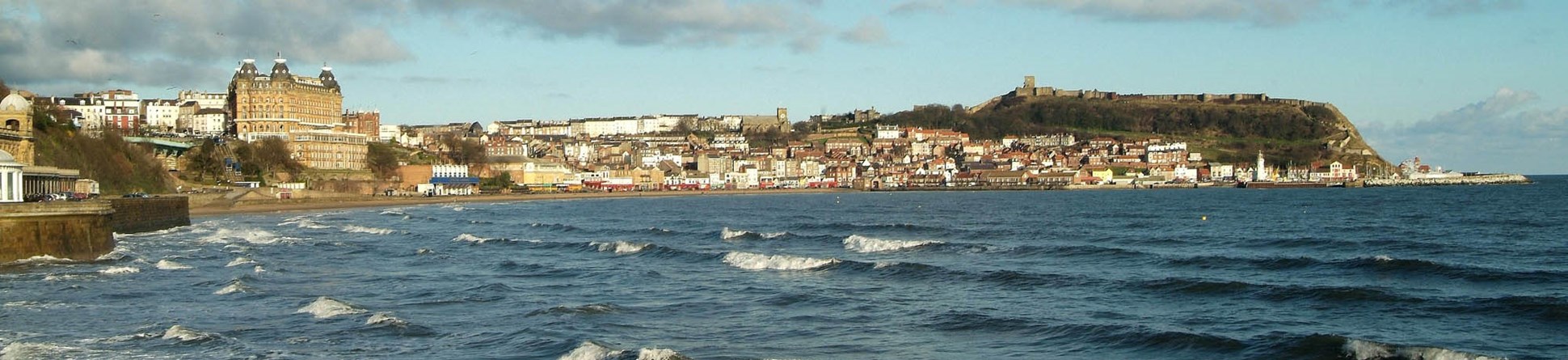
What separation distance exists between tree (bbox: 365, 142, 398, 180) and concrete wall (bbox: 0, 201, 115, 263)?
264 feet

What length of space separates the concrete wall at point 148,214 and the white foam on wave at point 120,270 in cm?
1364

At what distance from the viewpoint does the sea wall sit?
149m

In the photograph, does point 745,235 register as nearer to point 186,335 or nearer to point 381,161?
point 186,335

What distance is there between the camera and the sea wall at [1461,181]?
490 ft

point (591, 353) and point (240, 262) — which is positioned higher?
point (240, 262)

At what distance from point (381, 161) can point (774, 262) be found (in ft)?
293

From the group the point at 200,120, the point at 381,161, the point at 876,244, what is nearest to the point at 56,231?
the point at 876,244

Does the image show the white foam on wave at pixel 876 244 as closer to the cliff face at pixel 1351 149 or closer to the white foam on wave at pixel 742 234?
the white foam on wave at pixel 742 234

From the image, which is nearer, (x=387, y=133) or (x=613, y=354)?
(x=613, y=354)

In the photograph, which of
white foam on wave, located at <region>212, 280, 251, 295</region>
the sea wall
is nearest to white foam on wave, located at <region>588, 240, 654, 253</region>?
white foam on wave, located at <region>212, 280, 251, 295</region>

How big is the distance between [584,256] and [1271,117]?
179 meters

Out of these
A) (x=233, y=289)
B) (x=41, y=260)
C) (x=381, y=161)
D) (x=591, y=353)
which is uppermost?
(x=381, y=161)

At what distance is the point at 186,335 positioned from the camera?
60.3 feet

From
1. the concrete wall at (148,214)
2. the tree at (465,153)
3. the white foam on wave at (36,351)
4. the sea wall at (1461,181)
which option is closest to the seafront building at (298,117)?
the tree at (465,153)
